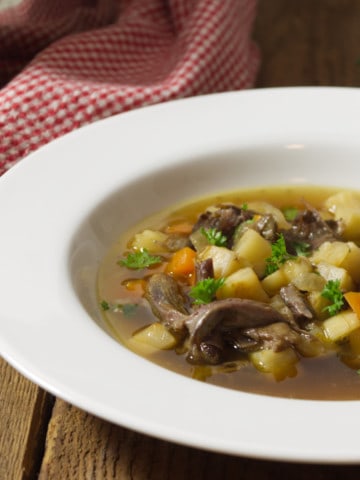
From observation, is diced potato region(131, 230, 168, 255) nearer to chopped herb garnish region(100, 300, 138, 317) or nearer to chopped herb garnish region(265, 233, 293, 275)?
chopped herb garnish region(100, 300, 138, 317)

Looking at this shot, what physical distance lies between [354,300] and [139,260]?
87 cm

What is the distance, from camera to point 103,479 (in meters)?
2.56

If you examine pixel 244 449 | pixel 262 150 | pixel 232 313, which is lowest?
pixel 262 150

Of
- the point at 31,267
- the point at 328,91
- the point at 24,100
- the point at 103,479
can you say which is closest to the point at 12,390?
the point at 31,267

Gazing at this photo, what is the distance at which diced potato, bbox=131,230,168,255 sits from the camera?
11.5ft

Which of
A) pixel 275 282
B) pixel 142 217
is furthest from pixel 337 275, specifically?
pixel 142 217

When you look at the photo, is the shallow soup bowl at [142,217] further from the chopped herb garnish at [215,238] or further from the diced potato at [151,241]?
the chopped herb garnish at [215,238]

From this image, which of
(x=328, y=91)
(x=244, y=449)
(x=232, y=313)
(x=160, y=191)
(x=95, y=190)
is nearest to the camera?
(x=244, y=449)

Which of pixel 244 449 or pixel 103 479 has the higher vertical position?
pixel 244 449

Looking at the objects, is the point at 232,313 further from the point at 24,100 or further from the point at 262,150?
the point at 24,100

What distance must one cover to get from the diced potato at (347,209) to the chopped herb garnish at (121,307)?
3.14ft

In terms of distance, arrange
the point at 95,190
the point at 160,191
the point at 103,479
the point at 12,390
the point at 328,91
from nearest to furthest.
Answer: the point at 103,479
the point at 12,390
the point at 95,190
the point at 160,191
the point at 328,91

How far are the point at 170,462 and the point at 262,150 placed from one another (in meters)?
1.89

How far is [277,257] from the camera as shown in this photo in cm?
325
